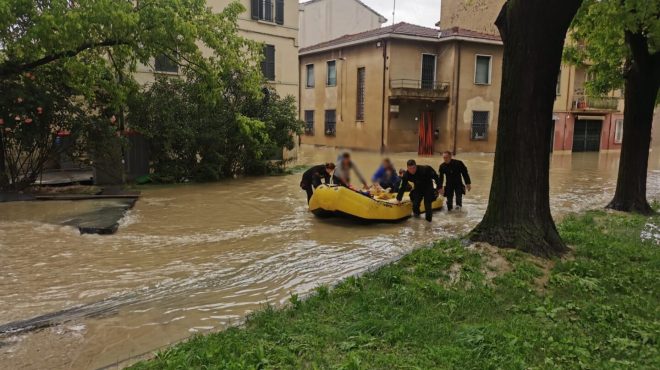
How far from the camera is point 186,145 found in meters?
16.9

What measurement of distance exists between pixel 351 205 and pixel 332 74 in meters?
18.2

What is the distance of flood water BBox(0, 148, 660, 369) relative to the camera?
5312mm

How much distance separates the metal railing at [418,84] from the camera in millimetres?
28375

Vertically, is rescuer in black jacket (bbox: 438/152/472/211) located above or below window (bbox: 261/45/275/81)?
below

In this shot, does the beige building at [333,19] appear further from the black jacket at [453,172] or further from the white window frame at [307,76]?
the black jacket at [453,172]

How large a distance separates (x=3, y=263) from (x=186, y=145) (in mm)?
9252

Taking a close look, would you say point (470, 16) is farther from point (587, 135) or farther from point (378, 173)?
point (378, 173)

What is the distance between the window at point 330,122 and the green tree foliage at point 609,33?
983 cm

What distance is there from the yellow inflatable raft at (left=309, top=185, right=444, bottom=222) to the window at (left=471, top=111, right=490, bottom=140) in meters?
20.3

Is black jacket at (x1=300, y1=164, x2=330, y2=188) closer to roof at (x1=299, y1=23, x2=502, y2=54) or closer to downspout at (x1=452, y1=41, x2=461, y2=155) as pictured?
roof at (x1=299, y1=23, x2=502, y2=54)

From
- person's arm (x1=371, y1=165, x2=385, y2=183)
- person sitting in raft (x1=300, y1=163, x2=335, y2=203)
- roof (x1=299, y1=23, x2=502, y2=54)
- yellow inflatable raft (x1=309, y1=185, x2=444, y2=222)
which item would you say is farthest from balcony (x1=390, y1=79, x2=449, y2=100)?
person's arm (x1=371, y1=165, x2=385, y2=183)

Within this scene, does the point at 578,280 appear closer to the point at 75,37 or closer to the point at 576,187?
the point at 75,37

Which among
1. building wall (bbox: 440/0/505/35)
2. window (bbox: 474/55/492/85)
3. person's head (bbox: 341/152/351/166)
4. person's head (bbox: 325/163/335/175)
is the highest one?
building wall (bbox: 440/0/505/35)

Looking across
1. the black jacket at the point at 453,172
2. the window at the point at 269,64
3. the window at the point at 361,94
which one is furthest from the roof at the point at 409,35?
the black jacket at the point at 453,172
